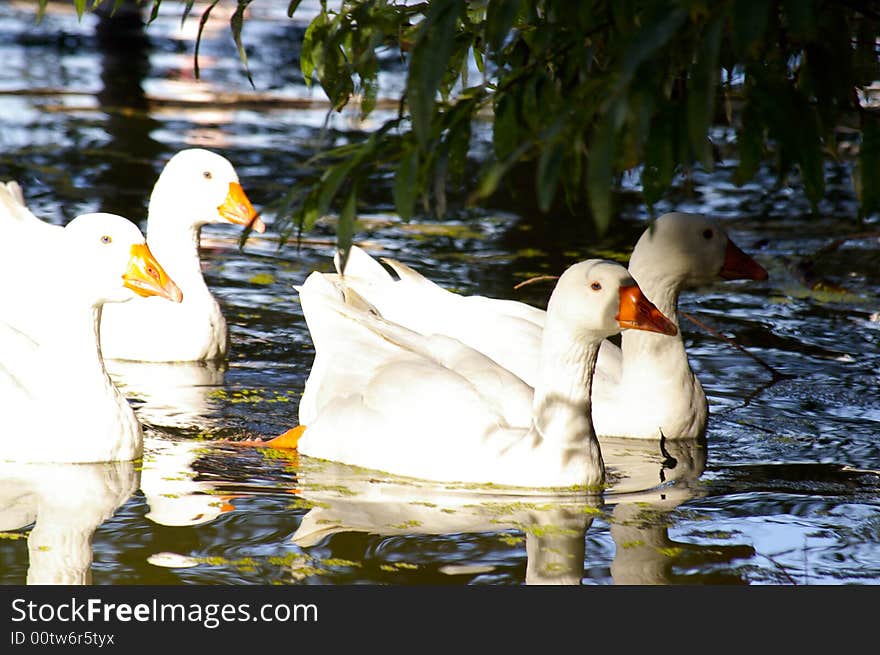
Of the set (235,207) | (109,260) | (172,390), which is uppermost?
(235,207)

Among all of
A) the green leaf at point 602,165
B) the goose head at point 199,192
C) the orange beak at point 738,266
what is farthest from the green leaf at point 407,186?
the goose head at point 199,192

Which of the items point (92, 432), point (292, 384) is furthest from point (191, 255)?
point (92, 432)

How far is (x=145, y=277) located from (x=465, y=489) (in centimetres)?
183

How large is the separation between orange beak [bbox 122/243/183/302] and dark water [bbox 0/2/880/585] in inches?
29.2

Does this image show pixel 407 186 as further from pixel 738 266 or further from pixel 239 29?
pixel 738 266

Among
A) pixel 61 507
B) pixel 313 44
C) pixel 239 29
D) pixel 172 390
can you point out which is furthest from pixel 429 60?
pixel 172 390

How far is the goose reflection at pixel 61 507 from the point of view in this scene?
5.53 m

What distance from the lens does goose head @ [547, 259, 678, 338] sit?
6.45 metres

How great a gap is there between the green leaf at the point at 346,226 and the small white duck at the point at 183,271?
16.2 feet

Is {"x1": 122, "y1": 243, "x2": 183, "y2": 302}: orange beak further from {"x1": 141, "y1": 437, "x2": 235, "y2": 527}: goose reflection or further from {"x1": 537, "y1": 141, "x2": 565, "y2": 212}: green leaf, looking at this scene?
{"x1": 537, "y1": 141, "x2": 565, "y2": 212}: green leaf

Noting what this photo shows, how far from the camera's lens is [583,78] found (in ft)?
12.1

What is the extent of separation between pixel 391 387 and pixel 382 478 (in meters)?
0.45

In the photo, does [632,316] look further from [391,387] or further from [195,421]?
[195,421]

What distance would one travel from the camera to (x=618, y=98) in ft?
9.96
